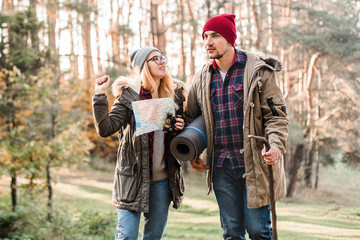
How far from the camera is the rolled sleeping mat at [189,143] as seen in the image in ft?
9.18

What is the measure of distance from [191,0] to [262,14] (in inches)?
260

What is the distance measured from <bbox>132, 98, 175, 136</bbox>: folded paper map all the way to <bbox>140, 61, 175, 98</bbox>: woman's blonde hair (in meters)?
0.15

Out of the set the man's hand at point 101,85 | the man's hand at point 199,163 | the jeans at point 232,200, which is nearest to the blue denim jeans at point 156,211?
the man's hand at point 199,163

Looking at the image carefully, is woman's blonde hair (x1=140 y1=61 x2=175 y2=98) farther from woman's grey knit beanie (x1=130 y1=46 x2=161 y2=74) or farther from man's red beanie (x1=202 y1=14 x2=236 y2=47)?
man's red beanie (x1=202 y1=14 x2=236 y2=47)

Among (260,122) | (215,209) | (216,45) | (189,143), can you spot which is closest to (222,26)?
(216,45)

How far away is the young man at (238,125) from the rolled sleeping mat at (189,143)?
4.6 inches

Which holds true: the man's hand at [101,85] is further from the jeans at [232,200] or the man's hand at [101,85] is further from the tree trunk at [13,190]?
the tree trunk at [13,190]

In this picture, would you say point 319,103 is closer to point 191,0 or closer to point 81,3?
point 81,3

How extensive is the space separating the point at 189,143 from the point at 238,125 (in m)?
0.45

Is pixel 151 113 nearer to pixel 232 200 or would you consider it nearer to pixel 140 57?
pixel 140 57

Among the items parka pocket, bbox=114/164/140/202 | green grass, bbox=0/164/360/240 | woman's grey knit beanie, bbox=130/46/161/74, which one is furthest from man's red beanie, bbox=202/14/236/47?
green grass, bbox=0/164/360/240

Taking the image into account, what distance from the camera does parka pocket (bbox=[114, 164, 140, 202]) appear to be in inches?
115

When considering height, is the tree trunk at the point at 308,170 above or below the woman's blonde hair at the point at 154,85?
below

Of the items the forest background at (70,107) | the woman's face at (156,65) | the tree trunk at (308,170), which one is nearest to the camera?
the woman's face at (156,65)
